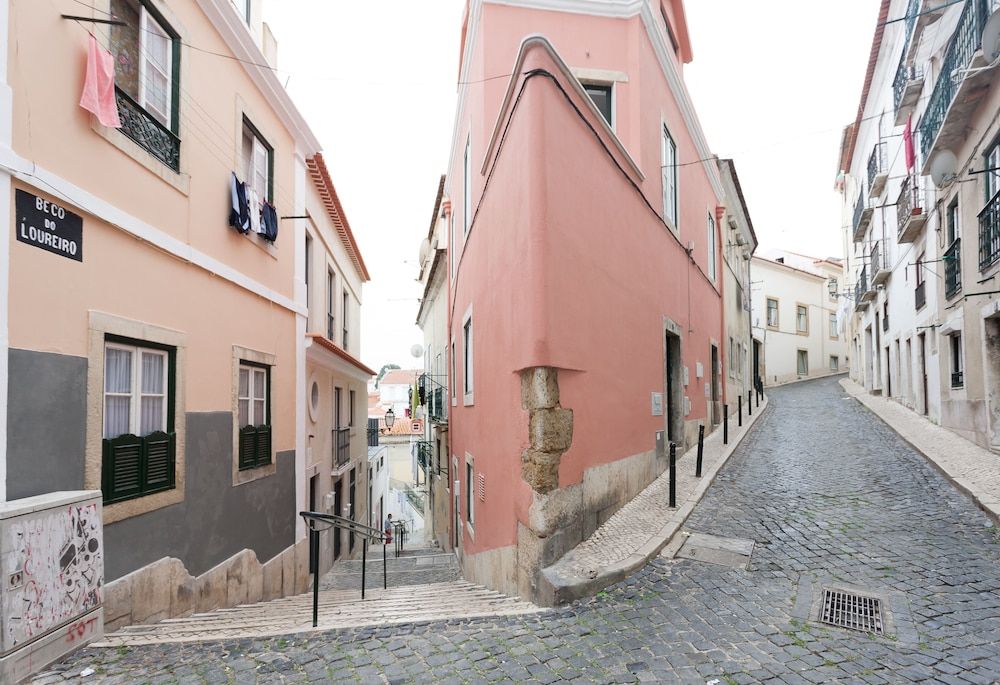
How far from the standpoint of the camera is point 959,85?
8.52 m

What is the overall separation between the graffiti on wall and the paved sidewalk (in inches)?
320

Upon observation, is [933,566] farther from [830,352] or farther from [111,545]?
[830,352]

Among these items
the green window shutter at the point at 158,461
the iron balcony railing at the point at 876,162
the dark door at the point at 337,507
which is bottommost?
the dark door at the point at 337,507

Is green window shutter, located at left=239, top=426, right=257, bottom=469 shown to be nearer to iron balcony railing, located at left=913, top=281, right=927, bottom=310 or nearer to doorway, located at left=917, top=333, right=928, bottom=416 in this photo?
iron balcony railing, located at left=913, top=281, right=927, bottom=310

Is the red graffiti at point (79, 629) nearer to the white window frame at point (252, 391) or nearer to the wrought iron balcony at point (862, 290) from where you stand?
the white window frame at point (252, 391)

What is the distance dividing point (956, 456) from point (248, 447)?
1030 centimetres

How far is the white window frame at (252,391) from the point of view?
23.4 feet

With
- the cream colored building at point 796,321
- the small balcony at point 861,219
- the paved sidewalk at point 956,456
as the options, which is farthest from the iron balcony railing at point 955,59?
the cream colored building at point 796,321

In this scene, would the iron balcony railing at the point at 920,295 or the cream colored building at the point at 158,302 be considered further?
the iron balcony railing at the point at 920,295

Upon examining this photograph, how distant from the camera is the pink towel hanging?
452cm

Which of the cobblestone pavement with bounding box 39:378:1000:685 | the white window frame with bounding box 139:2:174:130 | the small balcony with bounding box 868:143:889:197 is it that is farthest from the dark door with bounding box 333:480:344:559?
the small balcony with bounding box 868:143:889:197

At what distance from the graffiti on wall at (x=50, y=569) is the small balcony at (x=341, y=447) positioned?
8.10m

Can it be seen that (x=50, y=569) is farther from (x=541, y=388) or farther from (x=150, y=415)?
(x=541, y=388)

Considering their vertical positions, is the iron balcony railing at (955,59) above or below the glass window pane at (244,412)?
above
